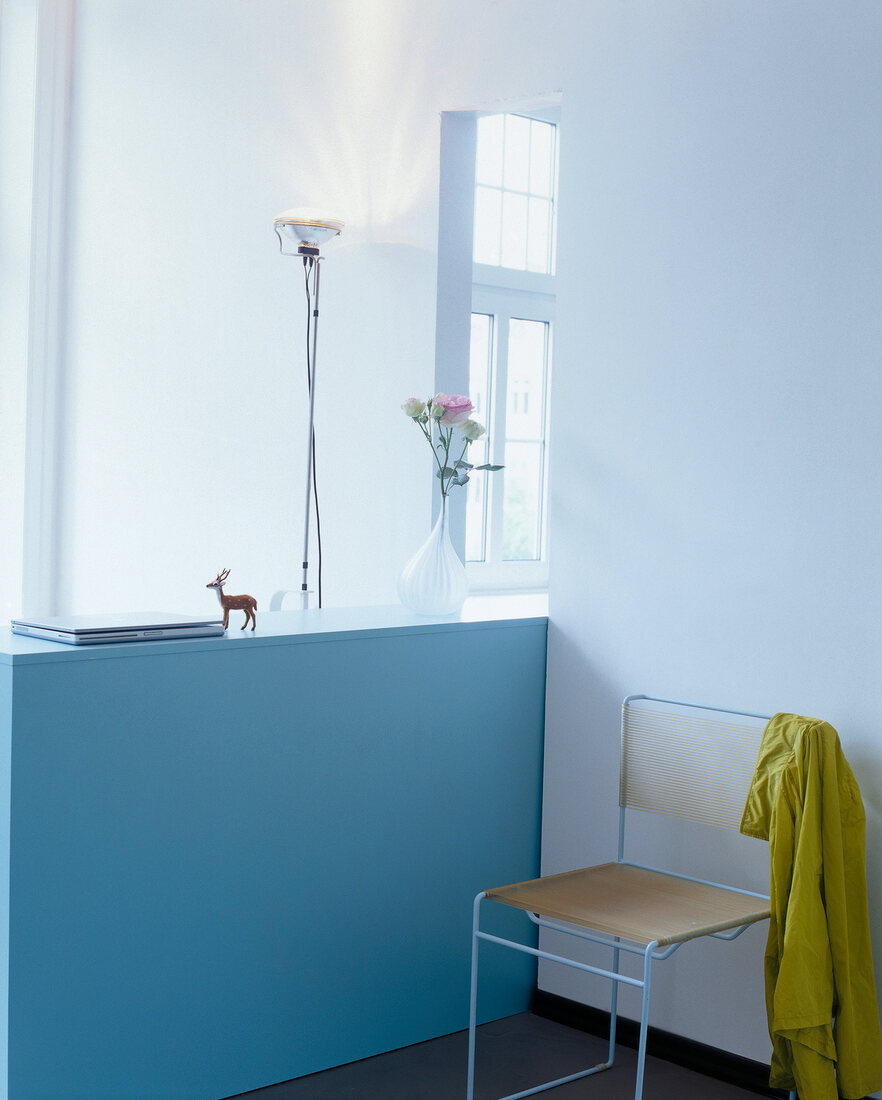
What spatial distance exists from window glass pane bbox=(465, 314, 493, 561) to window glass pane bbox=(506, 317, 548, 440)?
94 millimetres

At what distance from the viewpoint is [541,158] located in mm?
4613

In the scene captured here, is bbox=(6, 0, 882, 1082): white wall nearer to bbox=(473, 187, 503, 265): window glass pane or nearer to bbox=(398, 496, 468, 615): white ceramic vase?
bbox=(398, 496, 468, 615): white ceramic vase

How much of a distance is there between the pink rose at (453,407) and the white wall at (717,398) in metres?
0.24

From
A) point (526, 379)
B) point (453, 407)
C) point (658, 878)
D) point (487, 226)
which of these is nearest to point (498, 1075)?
point (658, 878)

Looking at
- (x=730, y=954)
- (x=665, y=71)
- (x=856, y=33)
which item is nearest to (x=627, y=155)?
(x=665, y=71)

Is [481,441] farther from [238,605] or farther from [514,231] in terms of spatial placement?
[238,605]

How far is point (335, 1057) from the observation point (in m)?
2.76

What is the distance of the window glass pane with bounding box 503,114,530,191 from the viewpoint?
4.49 meters

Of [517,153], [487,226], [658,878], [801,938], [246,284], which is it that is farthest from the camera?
[517,153]

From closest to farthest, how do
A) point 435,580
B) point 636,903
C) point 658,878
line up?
1. point 636,903
2. point 658,878
3. point 435,580

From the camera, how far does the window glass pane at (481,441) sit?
4.45 m

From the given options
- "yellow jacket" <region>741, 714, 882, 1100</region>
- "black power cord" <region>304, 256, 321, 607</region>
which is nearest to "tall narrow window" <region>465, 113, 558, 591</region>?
"black power cord" <region>304, 256, 321, 607</region>

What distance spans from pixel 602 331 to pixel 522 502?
1.63m

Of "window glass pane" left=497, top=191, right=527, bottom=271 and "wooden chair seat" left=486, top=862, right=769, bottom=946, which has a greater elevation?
"window glass pane" left=497, top=191, right=527, bottom=271
